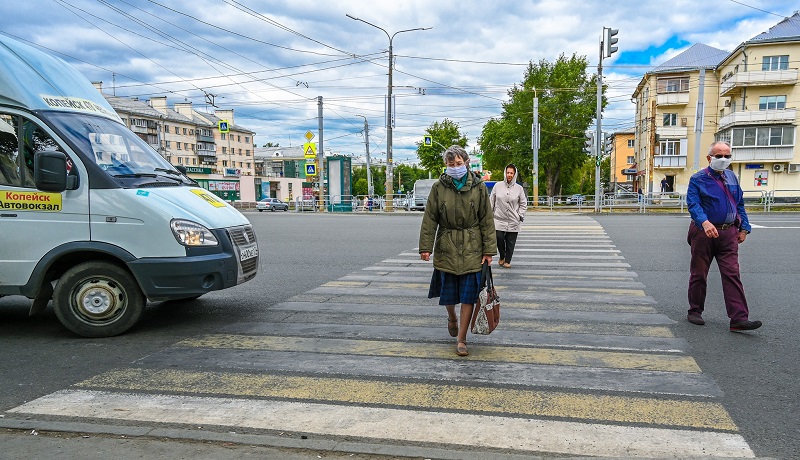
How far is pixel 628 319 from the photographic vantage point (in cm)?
622

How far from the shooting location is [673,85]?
2245 inches

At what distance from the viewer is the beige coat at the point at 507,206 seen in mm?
9891

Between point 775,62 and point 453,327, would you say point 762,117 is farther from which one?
point 453,327

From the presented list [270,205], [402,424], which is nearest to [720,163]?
[402,424]

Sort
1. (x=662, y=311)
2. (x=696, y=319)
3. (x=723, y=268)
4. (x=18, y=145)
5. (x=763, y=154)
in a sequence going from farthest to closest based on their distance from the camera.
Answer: (x=763, y=154) → (x=662, y=311) → (x=696, y=319) → (x=723, y=268) → (x=18, y=145)

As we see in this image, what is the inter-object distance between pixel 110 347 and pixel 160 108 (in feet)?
289

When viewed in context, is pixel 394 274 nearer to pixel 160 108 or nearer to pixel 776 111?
pixel 776 111

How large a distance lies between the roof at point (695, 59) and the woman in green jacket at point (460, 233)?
59355mm

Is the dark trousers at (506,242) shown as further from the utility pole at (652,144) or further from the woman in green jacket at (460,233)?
the utility pole at (652,144)

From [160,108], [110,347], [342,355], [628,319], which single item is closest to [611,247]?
[628,319]


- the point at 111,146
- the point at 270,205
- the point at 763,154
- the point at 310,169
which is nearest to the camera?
the point at 111,146

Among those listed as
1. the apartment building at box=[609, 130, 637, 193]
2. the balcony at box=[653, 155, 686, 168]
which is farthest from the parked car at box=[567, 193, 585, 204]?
the apartment building at box=[609, 130, 637, 193]

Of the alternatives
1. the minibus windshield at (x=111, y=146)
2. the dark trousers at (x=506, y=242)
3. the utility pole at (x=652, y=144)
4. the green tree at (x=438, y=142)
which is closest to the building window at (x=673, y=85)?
the utility pole at (x=652, y=144)

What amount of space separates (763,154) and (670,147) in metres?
10.3
